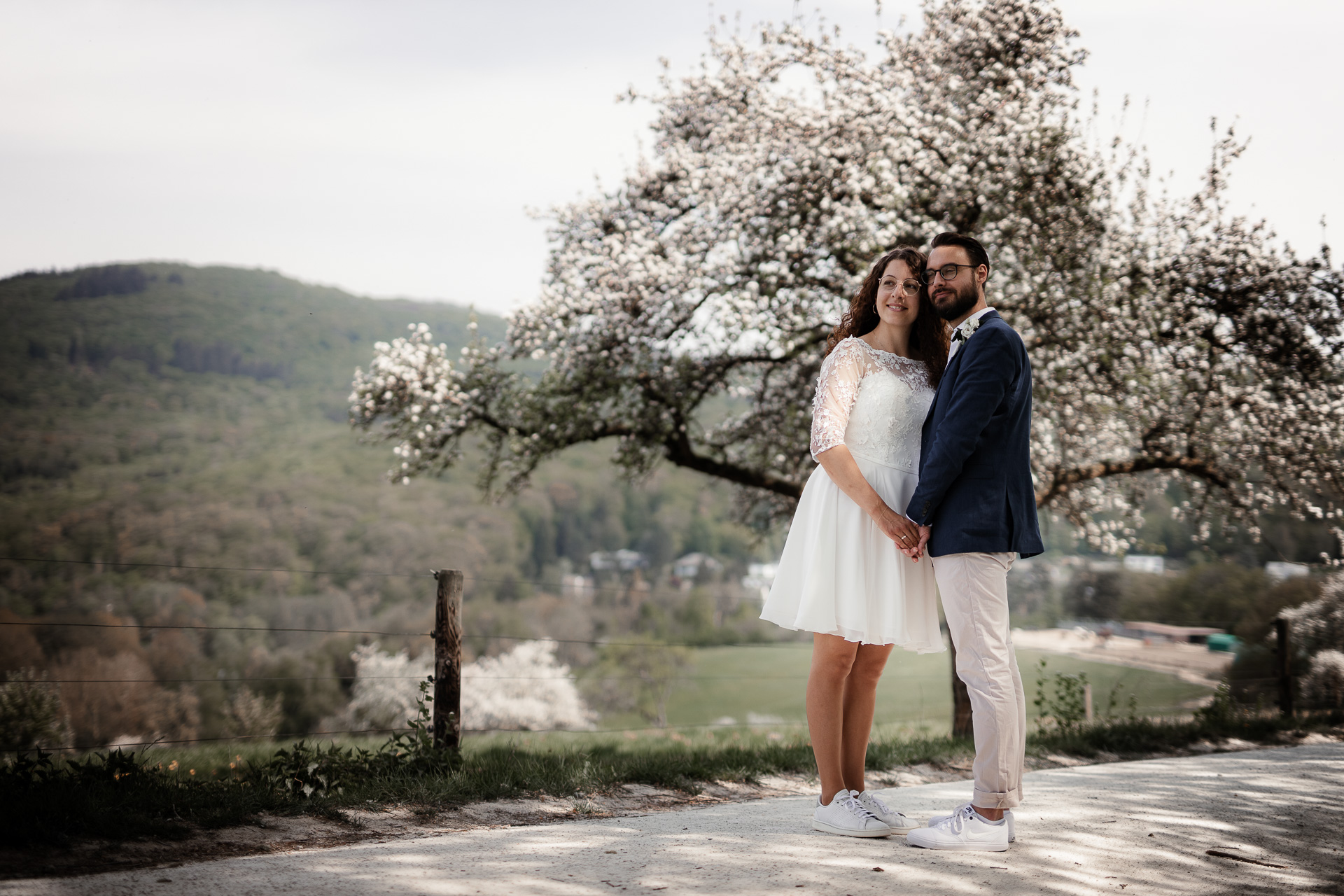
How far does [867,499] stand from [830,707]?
0.84 m

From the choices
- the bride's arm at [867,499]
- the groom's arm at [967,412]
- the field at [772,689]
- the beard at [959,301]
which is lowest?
the field at [772,689]

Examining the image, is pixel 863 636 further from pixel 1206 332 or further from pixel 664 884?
pixel 1206 332

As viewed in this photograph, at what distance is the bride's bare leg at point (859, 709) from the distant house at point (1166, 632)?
2439 centimetres

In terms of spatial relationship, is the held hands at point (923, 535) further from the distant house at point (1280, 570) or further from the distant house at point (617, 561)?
the distant house at point (617, 561)

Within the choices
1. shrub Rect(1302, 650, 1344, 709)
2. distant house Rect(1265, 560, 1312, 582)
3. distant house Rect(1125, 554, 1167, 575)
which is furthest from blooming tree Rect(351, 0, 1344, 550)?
distant house Rect(1125, 554, 1167, 575)

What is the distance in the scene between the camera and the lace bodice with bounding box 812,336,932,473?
3.48 metres

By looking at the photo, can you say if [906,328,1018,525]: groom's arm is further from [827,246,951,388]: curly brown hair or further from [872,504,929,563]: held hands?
[827,246,951,388]: curly brown hair

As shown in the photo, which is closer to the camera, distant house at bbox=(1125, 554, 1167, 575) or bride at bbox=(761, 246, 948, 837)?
bride at bbox=(761, 246, 948, 837)

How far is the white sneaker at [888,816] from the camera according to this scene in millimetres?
3311

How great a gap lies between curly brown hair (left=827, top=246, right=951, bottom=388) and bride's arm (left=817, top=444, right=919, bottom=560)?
58 cm

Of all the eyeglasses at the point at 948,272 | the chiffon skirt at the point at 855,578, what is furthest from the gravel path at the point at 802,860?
the eyeglasses at the point at 948,272

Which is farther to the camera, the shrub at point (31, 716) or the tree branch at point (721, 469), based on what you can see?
the shrub at point (31, 716)

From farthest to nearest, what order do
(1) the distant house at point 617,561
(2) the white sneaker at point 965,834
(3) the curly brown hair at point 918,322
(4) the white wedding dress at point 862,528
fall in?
(1) the distant house at point 617,561, (3) the curly brown hair at point 918,322, (4) the white wedding dress at point 862,528, (2) the white sneaker at point 965,834

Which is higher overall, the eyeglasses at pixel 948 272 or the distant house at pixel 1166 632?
the eyeglasses at pixel 948 272
